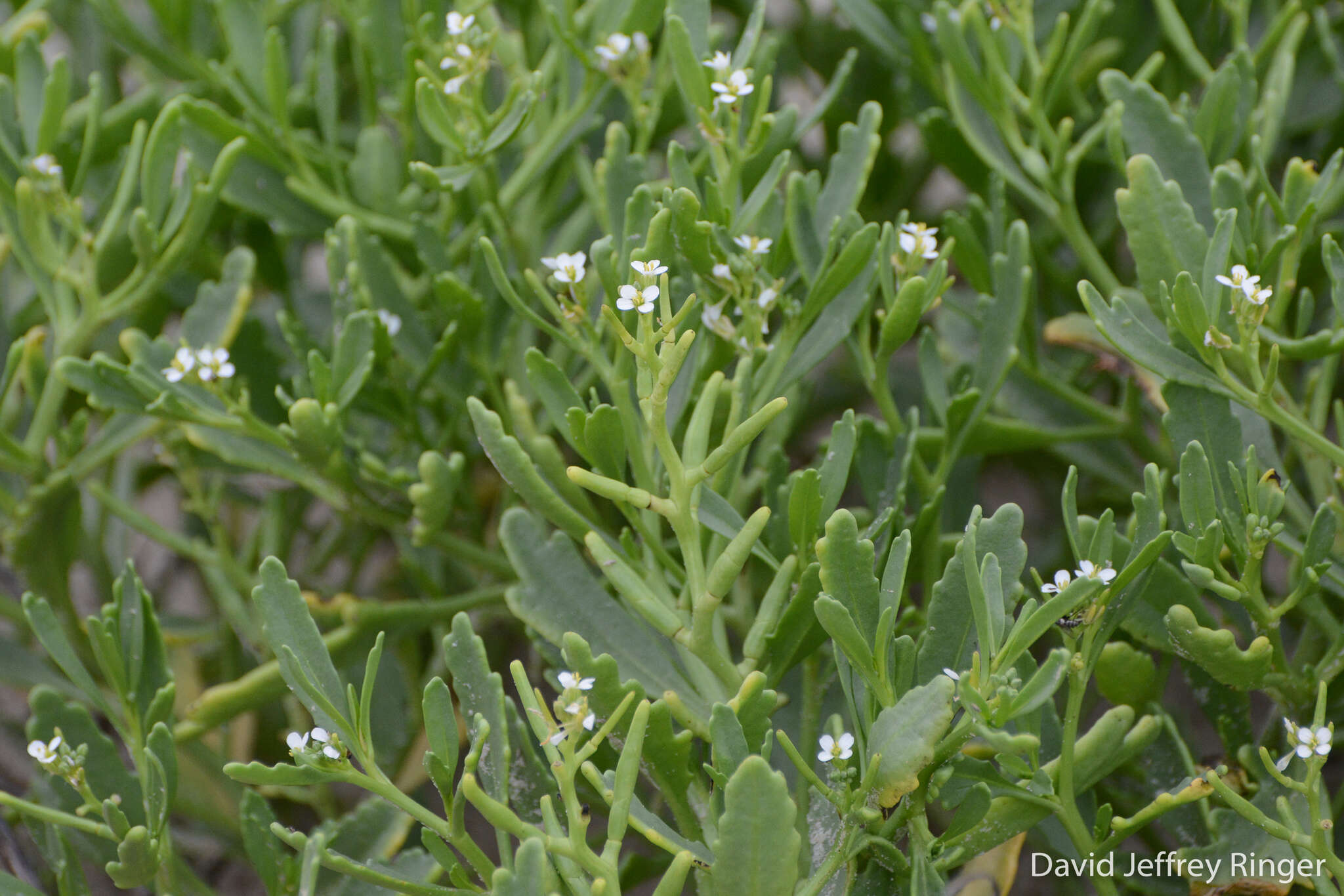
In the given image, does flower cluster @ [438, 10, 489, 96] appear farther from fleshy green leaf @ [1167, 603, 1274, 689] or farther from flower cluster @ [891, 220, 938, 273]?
fleshy green leaf @ [1167, 603, 1274, 689]

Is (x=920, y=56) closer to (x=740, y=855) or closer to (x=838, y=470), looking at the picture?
(x=838, y=470)

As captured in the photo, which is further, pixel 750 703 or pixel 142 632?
pixel 142 632

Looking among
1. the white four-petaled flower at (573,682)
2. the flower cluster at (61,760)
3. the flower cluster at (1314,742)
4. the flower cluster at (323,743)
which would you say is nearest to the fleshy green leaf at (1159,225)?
the flower cluster at (1314,742)


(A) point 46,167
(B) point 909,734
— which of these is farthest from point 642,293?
(A) point 46,167

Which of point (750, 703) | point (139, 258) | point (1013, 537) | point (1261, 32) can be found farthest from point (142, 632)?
point (1261, 32)

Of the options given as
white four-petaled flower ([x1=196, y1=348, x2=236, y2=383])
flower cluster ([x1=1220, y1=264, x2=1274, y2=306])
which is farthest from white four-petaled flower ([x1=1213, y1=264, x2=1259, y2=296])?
white four-petaled flower ([x1=196, y1=348, x2=236, y2=383])

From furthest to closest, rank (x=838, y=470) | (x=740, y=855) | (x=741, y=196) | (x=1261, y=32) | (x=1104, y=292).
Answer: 1. (x=1261, y=32)
2. (x=1104, y=292)
3. (x=741, y=196)
4. (x=838, y=470)
5. (x=740, y=855)
